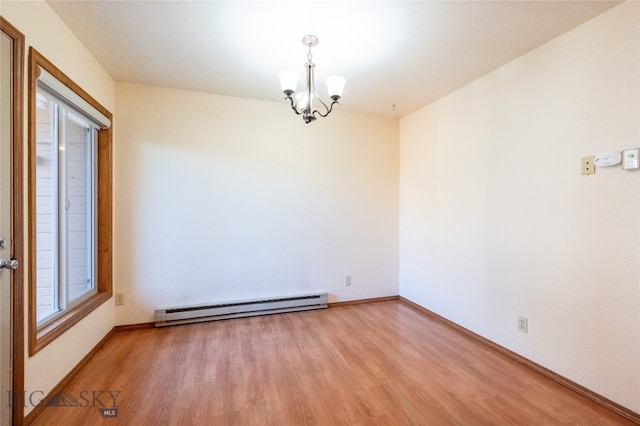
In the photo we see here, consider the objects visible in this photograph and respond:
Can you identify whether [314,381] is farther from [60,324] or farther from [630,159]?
[630,159]

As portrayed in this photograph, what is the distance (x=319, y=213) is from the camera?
346 cm

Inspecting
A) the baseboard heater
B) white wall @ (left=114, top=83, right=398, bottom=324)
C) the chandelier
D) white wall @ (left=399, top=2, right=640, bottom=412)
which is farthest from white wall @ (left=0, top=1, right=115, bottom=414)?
white wall @ (left=399, top=2, right=640, bottom=412)

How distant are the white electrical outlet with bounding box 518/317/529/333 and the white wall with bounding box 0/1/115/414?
3.40 metres

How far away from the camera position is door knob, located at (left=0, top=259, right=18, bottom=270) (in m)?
1.40

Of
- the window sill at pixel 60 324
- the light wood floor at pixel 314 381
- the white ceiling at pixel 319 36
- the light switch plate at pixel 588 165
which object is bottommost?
the light wood floor at pixel 314 381

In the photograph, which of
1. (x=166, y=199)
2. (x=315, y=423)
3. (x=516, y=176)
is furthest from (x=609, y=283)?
(x=166, y=199)

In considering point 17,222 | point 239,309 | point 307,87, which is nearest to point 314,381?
point 239,309

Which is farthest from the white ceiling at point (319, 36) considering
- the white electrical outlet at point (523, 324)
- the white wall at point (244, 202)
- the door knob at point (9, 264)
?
the white electrical outlet at point (523, 324)

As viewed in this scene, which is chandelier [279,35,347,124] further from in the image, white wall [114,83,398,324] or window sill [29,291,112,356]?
window sill [29,291,112,356]

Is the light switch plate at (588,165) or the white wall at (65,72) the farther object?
the light switch plate at (588,165)

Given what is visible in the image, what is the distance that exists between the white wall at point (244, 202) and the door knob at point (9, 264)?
1.38m

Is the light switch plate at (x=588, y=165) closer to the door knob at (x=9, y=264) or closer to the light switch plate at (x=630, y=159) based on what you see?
the light switch plate at (x=630, y=159)

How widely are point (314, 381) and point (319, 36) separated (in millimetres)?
2517

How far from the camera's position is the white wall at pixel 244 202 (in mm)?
2824
